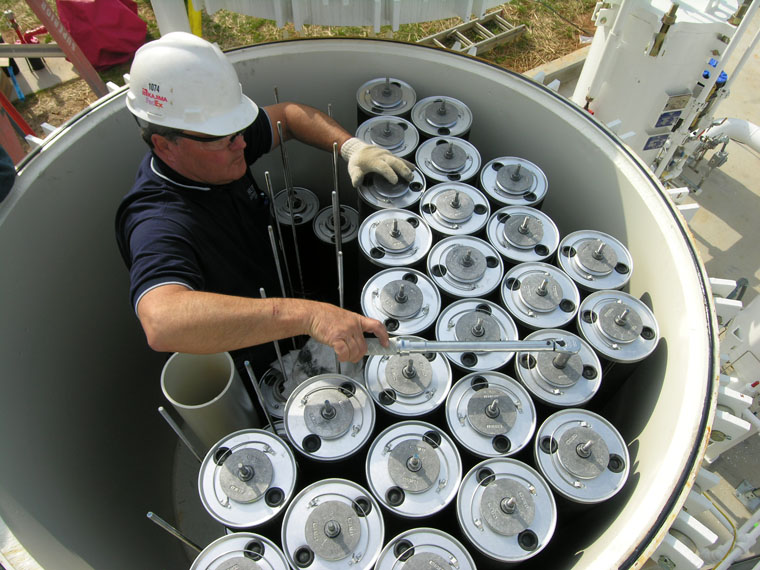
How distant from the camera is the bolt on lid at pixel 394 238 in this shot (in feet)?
8.30

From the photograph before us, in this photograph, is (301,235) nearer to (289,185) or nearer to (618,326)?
(289,185)

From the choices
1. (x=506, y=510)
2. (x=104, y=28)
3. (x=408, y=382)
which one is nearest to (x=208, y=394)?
(x=408, y=382)

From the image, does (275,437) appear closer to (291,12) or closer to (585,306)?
(585,306)

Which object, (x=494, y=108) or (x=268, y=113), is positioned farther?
(x=494, y=108)

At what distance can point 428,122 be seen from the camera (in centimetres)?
315

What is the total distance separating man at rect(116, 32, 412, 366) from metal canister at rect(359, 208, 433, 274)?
8.7 inches

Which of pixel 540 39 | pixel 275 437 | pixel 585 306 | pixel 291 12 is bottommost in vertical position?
pixel 540 39

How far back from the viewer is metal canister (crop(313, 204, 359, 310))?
344cm

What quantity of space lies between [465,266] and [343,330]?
732 mm

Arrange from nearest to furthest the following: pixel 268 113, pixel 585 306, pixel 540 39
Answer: pixel 585 306
pixel 268 113
pixel 540 39

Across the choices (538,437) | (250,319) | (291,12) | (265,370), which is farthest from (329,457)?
(291,12)

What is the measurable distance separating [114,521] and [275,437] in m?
1.21

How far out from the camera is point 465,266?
249 centimetres

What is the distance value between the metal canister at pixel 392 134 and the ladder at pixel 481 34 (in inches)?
147
